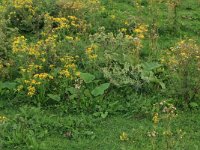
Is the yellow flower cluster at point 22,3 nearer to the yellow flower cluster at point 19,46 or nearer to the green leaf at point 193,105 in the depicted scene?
the yellow flower cluster at point 19,46

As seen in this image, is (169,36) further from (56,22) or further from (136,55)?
(56,22)

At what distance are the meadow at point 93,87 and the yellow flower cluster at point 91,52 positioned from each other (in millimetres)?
14

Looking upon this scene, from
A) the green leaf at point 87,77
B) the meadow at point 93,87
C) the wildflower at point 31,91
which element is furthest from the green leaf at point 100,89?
the wildflower at point 31,91

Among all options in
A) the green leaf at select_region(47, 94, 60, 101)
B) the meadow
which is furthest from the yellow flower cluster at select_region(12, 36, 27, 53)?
the green leaf at select_region(47, 94, 60, 101)

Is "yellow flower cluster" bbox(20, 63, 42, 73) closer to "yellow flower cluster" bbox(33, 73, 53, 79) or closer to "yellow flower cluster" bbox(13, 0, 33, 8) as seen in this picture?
"yellow flower cluster" bbox(33, 73, 53, 79)

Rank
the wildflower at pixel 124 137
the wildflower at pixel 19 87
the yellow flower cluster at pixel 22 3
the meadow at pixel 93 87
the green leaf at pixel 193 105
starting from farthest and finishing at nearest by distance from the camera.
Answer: the yellow flower cluster at pixel 22 3 < the wildflower at pixel 19 87 < the green leaf at pixel 193 105 < the meadow at pixel 93 87 < the wildflower at pixel 124 137

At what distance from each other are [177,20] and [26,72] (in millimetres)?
3213

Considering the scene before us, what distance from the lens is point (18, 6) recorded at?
7.84 metres

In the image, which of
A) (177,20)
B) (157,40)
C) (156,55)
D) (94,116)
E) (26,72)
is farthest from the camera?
(177,20)

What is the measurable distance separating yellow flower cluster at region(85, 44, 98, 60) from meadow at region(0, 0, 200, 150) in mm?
14

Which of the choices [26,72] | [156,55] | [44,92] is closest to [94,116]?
[44,92]

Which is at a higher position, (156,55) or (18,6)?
(18,6)

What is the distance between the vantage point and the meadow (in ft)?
17.5

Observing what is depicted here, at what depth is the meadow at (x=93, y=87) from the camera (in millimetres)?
5349
